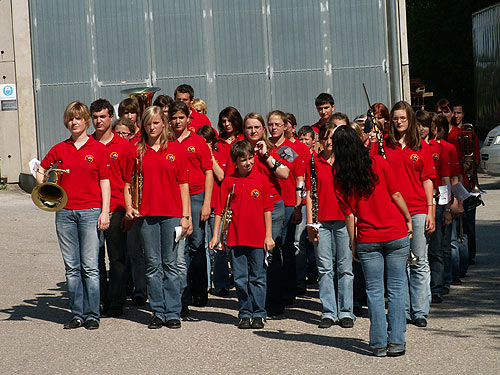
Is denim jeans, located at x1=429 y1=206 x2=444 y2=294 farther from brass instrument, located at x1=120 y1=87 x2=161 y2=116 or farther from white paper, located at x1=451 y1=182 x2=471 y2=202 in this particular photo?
brass instrument, located at x1=120 y1=87 x2=161 y2=116

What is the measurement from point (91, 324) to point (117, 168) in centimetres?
149

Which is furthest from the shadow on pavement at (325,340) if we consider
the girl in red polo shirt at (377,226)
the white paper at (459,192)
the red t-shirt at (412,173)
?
the white paper at (459,192)

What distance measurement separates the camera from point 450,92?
4647 centimetres

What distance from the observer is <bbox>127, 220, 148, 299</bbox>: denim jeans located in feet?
31.2

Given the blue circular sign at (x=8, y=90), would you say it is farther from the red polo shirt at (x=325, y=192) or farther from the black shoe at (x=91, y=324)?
the red polo shirt at (x=325, y=192)

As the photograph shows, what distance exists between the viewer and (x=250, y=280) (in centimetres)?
903

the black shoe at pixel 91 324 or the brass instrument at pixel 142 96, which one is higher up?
the brass instrument at pixel 142 96

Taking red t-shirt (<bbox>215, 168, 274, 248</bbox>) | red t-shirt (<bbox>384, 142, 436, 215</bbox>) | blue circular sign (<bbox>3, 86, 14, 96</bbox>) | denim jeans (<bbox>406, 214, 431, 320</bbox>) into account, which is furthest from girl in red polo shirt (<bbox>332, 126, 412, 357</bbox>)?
blue circular sign (<bbox>3, 86, 14, 96</bbox>)

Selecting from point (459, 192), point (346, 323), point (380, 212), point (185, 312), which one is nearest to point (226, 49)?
point (459, 192)

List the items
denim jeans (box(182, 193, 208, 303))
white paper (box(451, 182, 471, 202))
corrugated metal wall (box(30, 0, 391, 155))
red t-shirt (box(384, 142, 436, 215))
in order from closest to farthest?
1. red t-shirt (box(384, 142, 436, 215))
2. denim jeans (box(182, 193, 208, 303))
3. white paper (box(451, 182, 471, 202))
4. corrugated metal wall (box(30, 0, 391, 155))

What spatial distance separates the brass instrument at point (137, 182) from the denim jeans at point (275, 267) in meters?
1.35

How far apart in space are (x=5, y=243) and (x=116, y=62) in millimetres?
9052

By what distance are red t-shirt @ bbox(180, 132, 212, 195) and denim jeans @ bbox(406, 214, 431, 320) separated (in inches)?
86.6

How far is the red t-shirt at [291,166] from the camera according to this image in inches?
386
